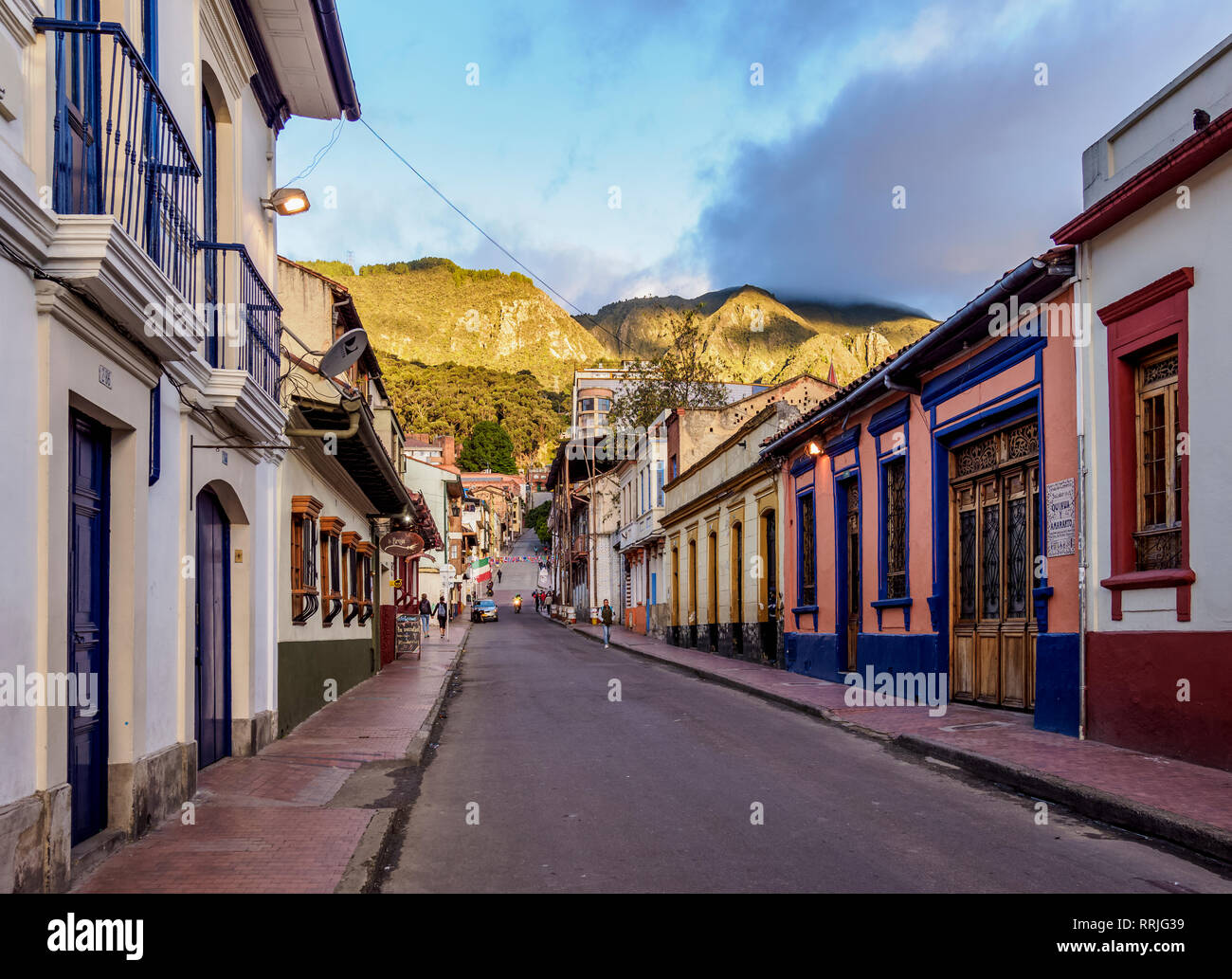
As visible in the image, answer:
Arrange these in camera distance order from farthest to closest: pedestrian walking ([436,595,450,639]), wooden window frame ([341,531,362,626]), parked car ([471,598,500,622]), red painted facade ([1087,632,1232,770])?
1. parked car ([471,598,500,622])
2. pedestrian walking ([436,595,450,639])
3. wooden window frame ([341,531,362,626])
4. red painted facade ([1087,632,1232,770])

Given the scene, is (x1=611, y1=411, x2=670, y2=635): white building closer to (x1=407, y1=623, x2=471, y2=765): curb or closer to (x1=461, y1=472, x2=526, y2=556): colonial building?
(x1=407, y1=623, x2=471, y2=765): curb

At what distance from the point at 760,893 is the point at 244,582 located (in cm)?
672

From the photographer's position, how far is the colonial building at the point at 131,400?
5172 mm

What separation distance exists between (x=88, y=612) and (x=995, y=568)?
9972 millimetres

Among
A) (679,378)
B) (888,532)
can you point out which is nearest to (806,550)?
(888,532)

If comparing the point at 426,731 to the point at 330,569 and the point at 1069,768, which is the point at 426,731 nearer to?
the point at 330,569

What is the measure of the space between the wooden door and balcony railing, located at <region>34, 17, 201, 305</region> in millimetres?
8922

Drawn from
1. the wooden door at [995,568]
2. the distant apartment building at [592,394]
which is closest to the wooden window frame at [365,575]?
the wooden door at [995,568]

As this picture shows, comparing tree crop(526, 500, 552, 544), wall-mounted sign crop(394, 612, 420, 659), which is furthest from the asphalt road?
tree crop(526, 500, 552, 544)

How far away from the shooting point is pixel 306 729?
493 inches

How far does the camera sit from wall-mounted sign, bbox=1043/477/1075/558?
34.3 feet

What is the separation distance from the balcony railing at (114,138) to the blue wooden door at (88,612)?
1.26 meters

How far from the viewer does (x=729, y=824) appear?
714cm
